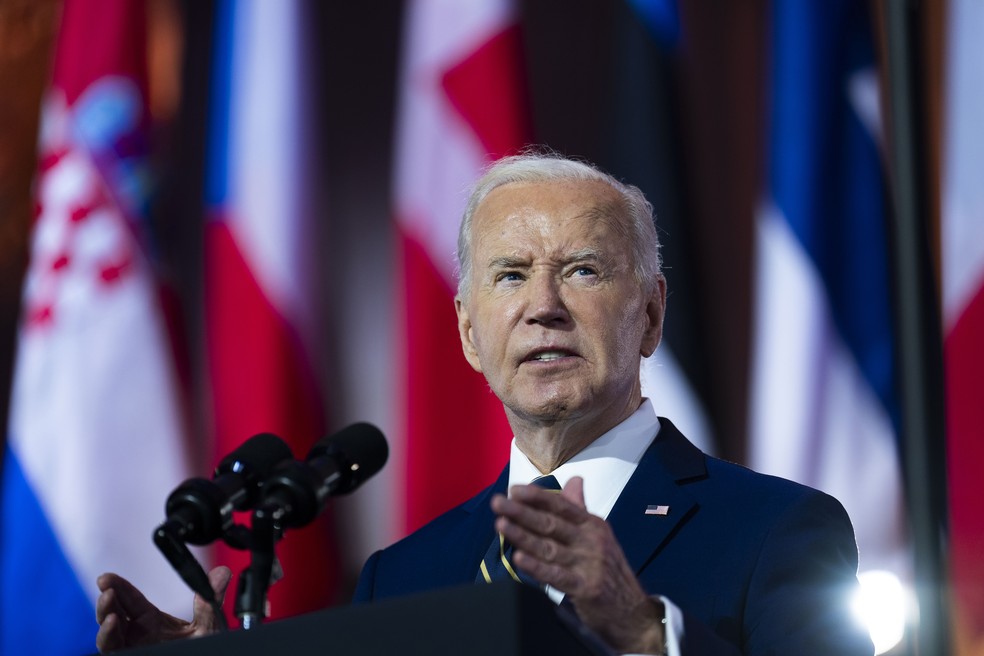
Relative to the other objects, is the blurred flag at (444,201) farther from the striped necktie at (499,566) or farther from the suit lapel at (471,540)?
the striped necktie at (499,566)

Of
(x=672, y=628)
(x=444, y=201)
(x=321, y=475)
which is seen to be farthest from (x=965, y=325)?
(x=321, y=475)

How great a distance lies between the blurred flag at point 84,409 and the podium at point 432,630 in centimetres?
284

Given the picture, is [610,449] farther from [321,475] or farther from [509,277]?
[321,475]

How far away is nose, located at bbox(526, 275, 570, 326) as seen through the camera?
219cm

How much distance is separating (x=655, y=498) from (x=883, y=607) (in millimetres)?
1751

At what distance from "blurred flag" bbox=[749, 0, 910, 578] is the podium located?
9.06 ft

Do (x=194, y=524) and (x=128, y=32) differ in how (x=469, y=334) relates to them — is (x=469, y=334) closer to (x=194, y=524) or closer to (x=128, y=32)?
(x=194, y=524)

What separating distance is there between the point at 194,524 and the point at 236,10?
3.20 meters

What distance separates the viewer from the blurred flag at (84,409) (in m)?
3.97

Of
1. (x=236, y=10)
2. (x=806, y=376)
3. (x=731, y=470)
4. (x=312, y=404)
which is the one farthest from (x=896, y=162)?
(x=236, y=10)

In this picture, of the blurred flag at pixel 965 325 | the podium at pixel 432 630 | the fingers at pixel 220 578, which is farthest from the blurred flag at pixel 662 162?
the podium at pixel 432 630

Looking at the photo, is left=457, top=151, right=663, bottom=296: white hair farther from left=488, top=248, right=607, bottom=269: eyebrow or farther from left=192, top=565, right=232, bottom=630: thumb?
left=192, top=565, right=232, bottom=630: thumb

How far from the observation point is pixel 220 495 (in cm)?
156

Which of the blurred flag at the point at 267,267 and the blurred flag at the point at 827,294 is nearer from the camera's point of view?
the blurred flag at the point at 827,294
